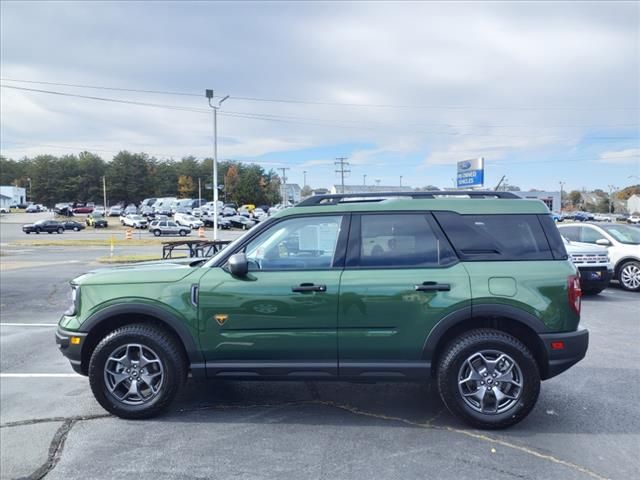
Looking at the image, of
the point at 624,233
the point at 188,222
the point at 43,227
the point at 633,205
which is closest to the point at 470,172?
the point at 624,233

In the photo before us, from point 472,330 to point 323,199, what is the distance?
1.76 metres

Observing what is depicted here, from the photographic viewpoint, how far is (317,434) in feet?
13.3

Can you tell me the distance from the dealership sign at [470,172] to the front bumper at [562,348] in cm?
2271

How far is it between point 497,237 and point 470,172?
24.9 m

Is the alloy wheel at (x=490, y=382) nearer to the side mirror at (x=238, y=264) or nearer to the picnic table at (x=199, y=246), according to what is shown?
the side mirror at (x=238, y=264)

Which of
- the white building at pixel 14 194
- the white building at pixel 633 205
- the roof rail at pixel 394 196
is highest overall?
the white building at pixel 14 194

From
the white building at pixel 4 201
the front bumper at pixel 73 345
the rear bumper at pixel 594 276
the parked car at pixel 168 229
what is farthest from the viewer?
the white building at pixel 4 201

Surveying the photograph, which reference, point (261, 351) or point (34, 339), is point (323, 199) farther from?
point (34, 339)

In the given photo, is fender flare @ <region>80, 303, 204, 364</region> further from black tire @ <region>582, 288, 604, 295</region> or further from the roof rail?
black tire @ <region>582, 288, 604, 295</region>

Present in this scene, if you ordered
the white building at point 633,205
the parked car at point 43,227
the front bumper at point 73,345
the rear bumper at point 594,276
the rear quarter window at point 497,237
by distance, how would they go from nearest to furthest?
the rear quarter window at point 497,237, the front bumper at point 73,345, the rear bumper at point 594,276, the parked car at point 43,227, the white building at point 633,205

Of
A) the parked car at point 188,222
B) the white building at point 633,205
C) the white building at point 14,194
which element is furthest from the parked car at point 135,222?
the white building at point 14,194

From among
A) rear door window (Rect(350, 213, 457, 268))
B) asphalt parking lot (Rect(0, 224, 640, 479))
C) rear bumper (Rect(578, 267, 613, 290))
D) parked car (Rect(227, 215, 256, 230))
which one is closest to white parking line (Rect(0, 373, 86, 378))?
asphalt parking lot (Rect(0, 224, 640, 479))

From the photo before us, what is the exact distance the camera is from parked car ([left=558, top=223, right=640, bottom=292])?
1165 centimetres

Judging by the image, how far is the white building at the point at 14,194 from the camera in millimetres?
110537
